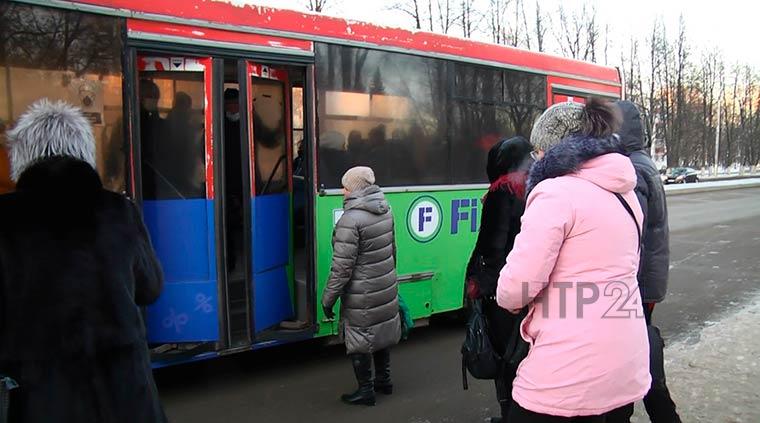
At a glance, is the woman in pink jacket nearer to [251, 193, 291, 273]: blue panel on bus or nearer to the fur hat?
the fur hat

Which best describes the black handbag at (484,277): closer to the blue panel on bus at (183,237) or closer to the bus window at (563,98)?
the blue panel on bus at (183,237)

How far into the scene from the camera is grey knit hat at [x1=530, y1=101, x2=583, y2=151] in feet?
8.02

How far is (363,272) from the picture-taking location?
14.6 feet

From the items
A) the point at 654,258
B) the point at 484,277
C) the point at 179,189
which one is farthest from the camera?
the point at 179,189

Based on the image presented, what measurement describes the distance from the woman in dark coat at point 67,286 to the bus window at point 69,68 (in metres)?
1.78

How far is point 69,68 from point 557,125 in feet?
10.7

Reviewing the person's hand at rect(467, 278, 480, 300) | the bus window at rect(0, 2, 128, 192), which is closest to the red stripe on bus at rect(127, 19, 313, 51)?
the bus window at rect(0, 2, 128, 192)

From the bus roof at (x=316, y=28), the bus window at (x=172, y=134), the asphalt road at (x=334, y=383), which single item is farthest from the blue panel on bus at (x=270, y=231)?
the bus roof at (x=316, y=28)

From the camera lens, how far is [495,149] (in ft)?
11.0

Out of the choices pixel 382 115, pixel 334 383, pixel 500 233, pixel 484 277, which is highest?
pixel 382 115

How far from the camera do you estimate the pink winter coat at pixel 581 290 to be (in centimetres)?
217

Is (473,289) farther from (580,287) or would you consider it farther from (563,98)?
(563,98)

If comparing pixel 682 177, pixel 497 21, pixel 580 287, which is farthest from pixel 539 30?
pixel 580 287

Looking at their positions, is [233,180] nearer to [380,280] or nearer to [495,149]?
[380,280]
